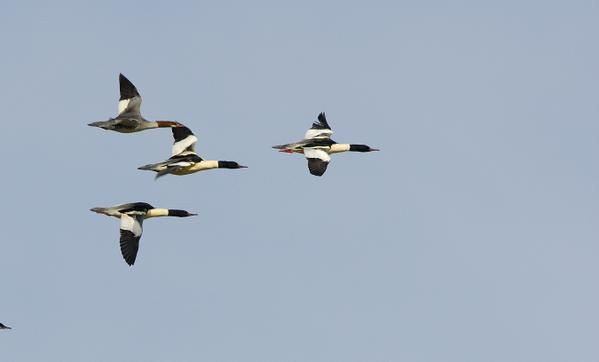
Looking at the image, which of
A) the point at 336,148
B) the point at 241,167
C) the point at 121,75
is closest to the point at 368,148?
the point at 336,148

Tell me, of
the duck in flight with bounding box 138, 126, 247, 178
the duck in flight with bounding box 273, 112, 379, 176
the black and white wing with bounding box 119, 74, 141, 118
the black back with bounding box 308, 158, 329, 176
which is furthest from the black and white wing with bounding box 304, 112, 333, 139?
the black and white wing with bounding box 119, 74, 141, 118

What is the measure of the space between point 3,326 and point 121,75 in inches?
474

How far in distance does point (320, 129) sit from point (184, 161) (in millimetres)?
9551

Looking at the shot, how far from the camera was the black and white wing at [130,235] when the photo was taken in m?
59.2

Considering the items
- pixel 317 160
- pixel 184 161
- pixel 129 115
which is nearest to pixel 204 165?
pixel 184 161

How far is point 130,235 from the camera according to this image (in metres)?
60.0

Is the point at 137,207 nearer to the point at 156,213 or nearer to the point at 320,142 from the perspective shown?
the point at 156,213

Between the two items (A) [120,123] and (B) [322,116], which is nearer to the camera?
(A) [120,123]

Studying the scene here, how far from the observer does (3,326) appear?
200 ft

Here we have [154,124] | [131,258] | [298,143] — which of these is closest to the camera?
[131,258]

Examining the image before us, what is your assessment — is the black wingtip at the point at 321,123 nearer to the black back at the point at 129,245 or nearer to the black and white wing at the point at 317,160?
the black and white wing at the point at 317,160

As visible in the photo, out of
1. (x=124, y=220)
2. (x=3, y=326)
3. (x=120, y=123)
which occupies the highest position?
(x=120, y=123)

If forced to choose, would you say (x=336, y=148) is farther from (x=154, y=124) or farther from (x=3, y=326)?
(x=3, y=326)

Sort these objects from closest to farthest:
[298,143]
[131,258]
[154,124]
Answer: [131,258] < [154,124] < [298,143]
